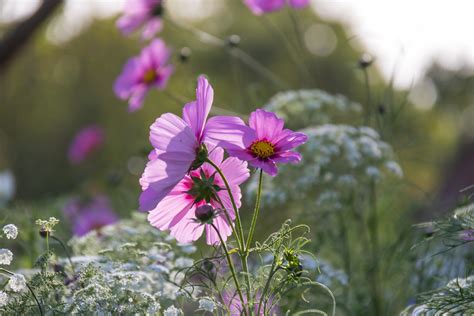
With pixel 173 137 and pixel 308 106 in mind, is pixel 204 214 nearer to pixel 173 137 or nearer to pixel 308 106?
pixel 173 137

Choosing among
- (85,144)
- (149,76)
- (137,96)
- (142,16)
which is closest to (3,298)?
(137,96)

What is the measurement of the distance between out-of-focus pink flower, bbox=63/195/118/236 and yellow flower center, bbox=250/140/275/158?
6.75 ft

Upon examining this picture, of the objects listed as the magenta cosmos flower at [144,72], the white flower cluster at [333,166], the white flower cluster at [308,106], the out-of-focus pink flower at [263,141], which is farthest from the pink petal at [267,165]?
the magenta cosmos flower at [144,72]

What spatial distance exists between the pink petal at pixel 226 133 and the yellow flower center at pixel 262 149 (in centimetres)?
4

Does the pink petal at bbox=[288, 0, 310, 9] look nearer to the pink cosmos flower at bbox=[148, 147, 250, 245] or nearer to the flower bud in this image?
the pink cosmos flower at bbox=[148, 147, 250, 245]

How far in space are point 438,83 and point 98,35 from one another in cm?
870

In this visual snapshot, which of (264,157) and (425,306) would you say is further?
(425,306)

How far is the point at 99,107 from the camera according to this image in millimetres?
16578

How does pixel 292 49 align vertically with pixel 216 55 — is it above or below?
above

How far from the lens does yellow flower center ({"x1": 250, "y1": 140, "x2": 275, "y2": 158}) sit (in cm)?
167

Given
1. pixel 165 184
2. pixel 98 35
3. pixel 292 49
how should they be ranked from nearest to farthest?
pixel 165 184, pixel 292 49, pixel 98 35

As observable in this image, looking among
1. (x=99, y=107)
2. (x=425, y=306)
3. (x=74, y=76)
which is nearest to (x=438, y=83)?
(x=99, y=107)

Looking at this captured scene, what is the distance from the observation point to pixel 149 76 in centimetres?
347

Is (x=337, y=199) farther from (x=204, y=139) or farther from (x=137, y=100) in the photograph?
(x=204, y=139)
